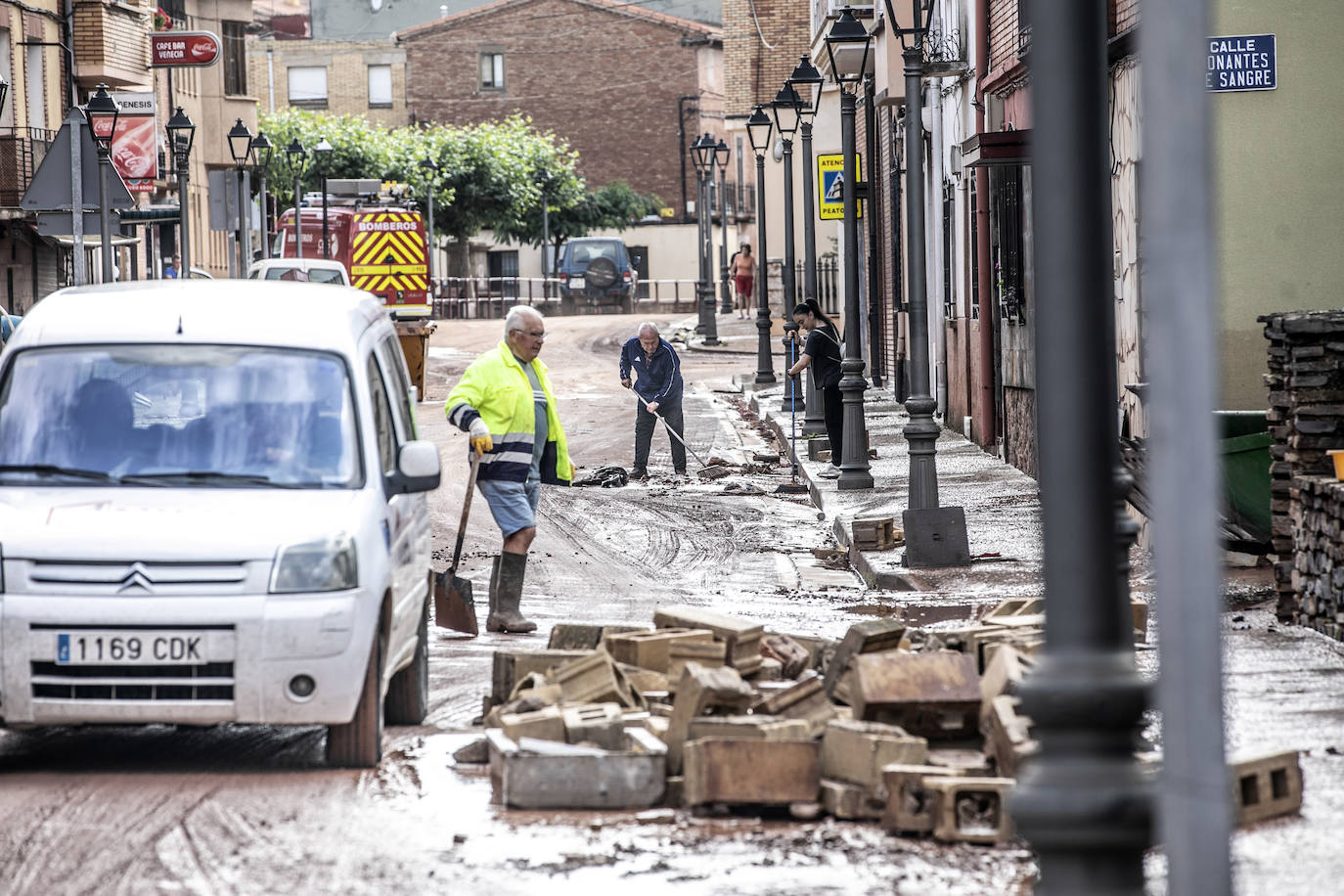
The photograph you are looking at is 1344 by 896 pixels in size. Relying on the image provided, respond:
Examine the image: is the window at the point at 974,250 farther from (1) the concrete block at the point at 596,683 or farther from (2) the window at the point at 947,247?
(1) the concrete block at the point at 596,683

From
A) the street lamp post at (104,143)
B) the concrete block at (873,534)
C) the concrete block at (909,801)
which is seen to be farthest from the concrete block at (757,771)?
the street lamp post at (104,143)

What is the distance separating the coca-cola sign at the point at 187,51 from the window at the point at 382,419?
93.4 ft

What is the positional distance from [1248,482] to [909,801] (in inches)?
253

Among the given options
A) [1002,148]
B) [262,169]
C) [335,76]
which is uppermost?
[335,76]

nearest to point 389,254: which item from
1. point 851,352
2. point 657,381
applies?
point 657,381

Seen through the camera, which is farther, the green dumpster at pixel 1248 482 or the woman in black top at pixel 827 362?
the woman in black top at pixel 827 362

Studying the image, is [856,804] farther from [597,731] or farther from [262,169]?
[262,169]

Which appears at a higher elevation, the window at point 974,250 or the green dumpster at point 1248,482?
the window at point 974,250

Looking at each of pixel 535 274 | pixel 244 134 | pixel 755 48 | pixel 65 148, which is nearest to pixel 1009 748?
pixel 65 148

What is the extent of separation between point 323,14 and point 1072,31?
93.3 m

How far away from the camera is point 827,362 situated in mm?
21906

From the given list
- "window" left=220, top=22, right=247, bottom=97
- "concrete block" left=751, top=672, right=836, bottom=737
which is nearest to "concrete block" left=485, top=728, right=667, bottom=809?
"concrete block" left=751, top=672, right=836, bottom=737

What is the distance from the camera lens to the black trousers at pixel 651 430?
70.7ft

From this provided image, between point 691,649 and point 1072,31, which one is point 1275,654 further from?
point 1072,31
